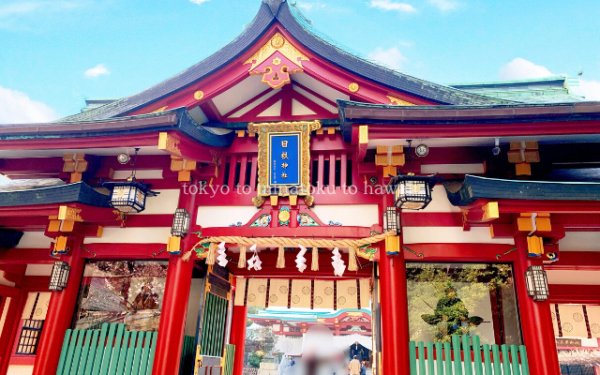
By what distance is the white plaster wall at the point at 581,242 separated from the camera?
22.7 ft

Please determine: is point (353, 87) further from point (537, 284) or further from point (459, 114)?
point (537, 284)

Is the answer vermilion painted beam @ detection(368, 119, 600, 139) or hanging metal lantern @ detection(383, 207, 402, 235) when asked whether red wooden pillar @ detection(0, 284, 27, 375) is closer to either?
hanging metal lantern @ detection(383, 207, 402, 235)

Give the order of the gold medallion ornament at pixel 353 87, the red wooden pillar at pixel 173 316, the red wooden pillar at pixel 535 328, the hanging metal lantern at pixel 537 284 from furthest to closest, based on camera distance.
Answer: the gold medallion ornament at pixel 353 87
the red wooden pillar at pixel 173 316
the hanging metal lantern at pixel 537 284
the red wooden pillar at pixel 535 328

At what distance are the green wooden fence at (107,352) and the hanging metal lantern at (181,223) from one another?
191cm

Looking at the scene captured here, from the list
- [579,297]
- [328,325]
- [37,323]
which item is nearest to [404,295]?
[579,297]

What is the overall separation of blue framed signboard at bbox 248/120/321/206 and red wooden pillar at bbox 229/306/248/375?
168 inches

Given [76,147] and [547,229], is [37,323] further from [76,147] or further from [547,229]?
[547,229]

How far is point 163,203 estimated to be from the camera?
8000 millimetres

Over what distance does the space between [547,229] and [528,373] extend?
2293mm

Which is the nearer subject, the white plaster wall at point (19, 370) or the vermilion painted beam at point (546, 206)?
the vermilion painted beam at point (546, 206)

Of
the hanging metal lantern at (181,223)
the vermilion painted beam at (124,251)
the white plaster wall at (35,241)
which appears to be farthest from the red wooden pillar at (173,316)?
the white plaster wall at (35,241)

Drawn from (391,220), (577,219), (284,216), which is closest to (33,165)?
(284,216)

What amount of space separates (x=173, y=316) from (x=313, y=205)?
3305mm

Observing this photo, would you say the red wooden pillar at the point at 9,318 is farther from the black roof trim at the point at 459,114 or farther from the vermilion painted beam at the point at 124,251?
the black roof trim at the point at 459,114
